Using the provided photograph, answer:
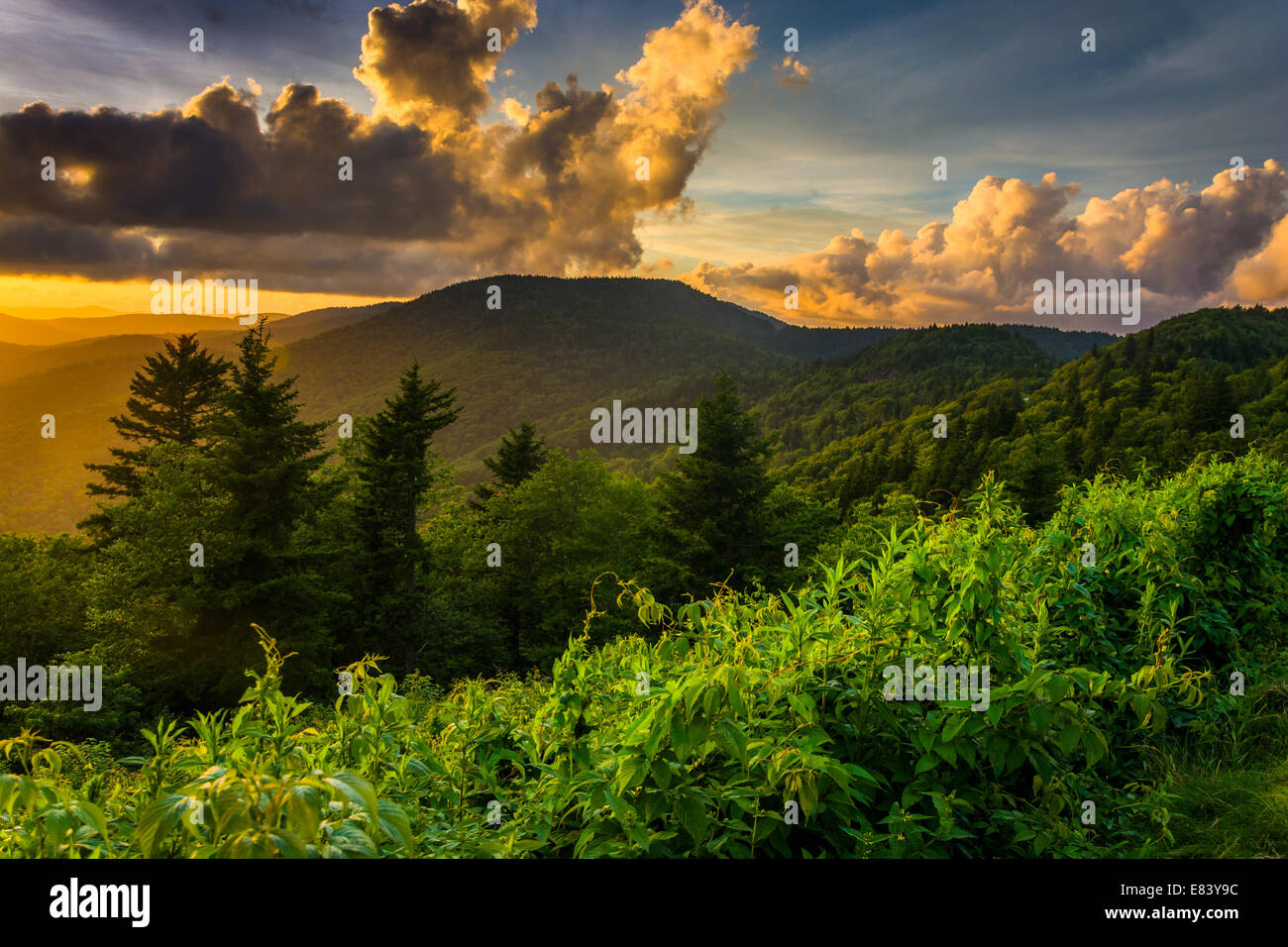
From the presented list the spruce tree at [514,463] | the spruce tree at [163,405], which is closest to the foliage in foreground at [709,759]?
the spruce tree at [163,405]

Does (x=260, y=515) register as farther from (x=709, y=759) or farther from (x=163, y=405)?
(x=709, y=759)

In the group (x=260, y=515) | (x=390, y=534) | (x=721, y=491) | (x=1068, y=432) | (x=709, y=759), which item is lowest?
(x=390, y=534)

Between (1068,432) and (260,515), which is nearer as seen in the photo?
(260,515)

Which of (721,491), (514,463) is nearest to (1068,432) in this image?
(721,491)

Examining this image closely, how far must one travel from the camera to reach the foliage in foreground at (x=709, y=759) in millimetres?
1763

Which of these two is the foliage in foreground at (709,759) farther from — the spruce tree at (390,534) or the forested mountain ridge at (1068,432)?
the forested mountain ridge at (1068,432)

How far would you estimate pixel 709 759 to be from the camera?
237 centimetres

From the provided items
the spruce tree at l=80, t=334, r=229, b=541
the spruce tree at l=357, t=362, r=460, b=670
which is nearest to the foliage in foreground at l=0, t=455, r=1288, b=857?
the spruce tree at l=357, t=362, r=460, b=670

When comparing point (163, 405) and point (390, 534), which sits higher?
point (163, 405)

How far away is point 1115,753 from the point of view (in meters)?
3.58

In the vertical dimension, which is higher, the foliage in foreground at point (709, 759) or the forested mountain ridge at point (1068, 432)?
the forested mountain ridge at point (1068, 432)

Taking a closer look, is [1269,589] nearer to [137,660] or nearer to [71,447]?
[137,660]

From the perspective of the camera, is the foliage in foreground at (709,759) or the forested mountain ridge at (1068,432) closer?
the foliage in foreground at (709,759)

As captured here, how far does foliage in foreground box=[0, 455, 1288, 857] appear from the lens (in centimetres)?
176
